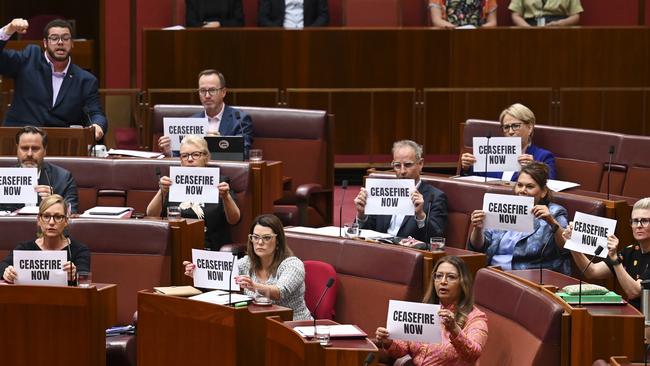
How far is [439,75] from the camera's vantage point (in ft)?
35.9

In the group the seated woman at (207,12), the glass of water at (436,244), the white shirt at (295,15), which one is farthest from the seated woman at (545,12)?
the glass of water at (436,244)

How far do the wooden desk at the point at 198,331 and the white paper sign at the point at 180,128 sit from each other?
2328 mm

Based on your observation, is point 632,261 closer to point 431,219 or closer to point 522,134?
point 431,219

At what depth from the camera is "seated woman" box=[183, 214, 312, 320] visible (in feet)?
20.2

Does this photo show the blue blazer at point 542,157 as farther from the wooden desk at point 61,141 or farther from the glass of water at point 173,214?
the wooden desk at point 61,141

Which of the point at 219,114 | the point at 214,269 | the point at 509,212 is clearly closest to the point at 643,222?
the point at 509,212

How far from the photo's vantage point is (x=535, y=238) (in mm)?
6621

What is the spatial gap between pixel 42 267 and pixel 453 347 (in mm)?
1879

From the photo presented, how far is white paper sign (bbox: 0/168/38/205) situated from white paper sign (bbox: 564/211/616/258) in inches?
115

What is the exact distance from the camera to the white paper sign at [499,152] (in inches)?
298

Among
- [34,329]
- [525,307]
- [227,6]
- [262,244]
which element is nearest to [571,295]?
[525,307]

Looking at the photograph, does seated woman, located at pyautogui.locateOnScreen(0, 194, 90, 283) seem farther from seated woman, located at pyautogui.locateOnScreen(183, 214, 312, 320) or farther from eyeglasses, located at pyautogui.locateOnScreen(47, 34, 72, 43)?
eyeglasses, located at pyautogui.locateOnScreen(47, 34, 72, 43)

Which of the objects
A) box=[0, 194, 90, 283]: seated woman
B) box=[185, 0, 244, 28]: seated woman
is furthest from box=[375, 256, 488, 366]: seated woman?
box=[185, 0, 244, 28]: seated woman

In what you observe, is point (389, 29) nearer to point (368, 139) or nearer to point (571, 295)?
point (368, 139)
